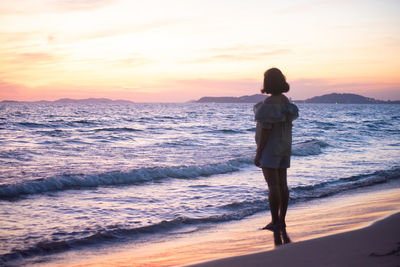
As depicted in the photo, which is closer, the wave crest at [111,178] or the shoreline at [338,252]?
the shoreline at [338,252]

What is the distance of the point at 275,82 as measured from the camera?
413 cm

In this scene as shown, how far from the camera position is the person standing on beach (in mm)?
4035

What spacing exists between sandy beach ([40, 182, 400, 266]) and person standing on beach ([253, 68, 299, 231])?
0.76 m

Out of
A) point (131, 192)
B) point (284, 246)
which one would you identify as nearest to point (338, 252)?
point (284, 246)

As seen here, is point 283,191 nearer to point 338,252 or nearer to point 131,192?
point 338,252

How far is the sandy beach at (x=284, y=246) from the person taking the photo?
3.00 metres

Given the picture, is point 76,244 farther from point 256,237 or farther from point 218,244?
point 256,237

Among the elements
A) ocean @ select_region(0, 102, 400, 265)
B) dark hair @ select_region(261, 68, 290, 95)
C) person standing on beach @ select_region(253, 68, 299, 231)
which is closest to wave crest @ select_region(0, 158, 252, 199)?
ocean @ select_region(0, 102, 400, 265)

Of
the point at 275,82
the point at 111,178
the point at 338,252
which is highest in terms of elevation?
the point at 275,82

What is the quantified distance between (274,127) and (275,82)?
516 millimetres

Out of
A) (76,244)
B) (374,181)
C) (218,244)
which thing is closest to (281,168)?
(218,244)

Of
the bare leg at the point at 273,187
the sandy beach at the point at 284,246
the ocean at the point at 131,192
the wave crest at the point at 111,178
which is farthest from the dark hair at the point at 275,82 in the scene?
the wave crest at the point at 111,178

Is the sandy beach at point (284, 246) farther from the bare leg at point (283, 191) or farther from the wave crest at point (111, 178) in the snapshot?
the wave crest at point (111, 178)

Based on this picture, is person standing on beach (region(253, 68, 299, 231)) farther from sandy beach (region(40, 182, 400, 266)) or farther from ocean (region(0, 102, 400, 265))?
ocean (region(0, 102, 400, 265))
